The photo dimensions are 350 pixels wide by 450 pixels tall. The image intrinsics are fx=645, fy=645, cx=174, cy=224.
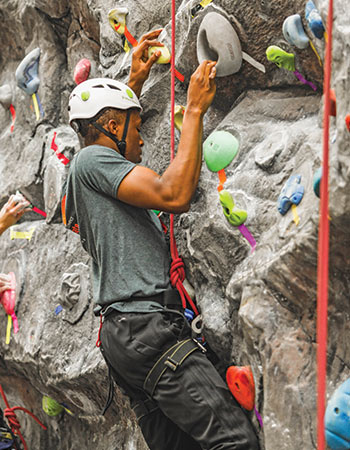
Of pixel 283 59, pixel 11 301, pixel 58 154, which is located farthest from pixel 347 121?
pixel 11 301

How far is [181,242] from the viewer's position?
2904 millimetres

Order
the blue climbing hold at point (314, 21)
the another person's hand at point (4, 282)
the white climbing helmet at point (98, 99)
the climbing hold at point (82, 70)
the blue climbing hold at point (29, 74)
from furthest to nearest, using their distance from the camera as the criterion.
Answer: the blue climbing hold at point (29, 74)
the another person's hand at point (4, 282)
the climbing hold at point (82, 70)
the white climbing helmet at point (98, 99)
the blue climbing hold at point (314, 21)

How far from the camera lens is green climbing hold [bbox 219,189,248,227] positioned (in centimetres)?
259

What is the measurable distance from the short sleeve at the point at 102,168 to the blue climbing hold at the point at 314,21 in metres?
0.82

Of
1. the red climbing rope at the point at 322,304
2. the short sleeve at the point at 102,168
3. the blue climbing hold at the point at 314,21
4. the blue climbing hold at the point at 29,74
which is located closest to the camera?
the red climbing rope at the point at 322,304

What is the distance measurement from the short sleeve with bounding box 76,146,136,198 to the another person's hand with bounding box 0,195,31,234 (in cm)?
138

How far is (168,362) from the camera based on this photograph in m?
2.44

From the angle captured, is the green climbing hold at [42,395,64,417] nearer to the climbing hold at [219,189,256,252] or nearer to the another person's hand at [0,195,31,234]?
the another person's hand at [0,195,31,234]

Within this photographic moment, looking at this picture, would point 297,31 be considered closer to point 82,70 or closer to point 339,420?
point 339,420

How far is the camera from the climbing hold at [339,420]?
2117 mm

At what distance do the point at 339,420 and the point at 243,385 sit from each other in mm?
446

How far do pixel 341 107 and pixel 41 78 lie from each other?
9.40 feet

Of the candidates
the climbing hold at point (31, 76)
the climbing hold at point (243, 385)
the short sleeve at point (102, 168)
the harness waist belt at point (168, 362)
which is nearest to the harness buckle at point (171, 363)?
the harness waist belt at point (168, 362)

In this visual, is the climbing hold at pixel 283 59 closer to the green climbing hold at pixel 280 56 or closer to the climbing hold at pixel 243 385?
the green climbing hold at pixel 280 56
